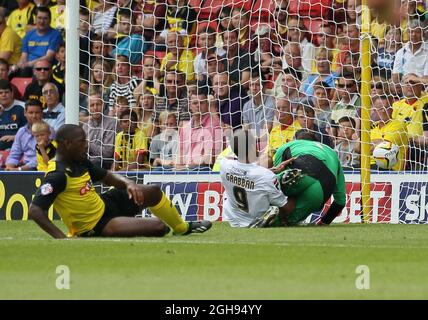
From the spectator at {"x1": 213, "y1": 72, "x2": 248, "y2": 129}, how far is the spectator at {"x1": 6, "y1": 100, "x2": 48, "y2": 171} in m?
3.34

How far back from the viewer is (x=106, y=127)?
1964 cm

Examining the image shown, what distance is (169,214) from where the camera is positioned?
13336 mm

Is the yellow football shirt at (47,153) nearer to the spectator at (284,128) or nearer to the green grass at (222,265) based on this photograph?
the spectator at (284,128)

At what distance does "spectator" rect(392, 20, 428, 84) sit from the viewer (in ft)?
60.2

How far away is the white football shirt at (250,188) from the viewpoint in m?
15.2

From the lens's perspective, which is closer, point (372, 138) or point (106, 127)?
point (372, 138)

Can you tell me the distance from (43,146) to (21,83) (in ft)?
11.3

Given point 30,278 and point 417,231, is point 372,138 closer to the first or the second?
point 417,231

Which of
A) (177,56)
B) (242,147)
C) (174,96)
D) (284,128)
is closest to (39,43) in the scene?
(177,56)

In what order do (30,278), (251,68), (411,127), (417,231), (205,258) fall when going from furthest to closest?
(251,68) → (411,127) → (417,231) → (205,258) → (30,278)

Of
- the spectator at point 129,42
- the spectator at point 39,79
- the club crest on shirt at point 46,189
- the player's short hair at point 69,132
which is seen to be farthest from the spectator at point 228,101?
the club crest on shirt at point 46,189
